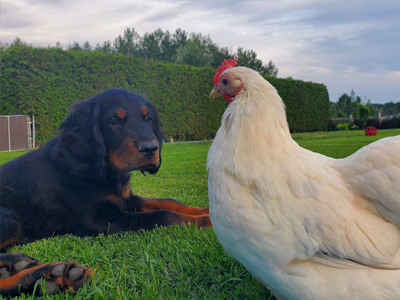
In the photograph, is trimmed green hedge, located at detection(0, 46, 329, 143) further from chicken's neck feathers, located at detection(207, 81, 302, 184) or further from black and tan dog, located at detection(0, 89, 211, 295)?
chicken's neck feathers, located at detection(207, 81, 302, 184)

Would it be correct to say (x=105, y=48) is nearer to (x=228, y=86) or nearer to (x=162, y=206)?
(x=162, y=206)

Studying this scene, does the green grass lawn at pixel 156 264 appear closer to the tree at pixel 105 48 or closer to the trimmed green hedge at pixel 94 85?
the trimmed green hedge at pixel 94 85

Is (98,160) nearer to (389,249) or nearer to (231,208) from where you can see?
(231,208)

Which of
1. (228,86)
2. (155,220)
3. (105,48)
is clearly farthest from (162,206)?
(105,48)

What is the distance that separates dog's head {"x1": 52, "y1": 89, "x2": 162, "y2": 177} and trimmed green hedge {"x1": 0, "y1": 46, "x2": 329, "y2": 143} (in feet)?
2.98

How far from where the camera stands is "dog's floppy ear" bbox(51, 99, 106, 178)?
101 inches

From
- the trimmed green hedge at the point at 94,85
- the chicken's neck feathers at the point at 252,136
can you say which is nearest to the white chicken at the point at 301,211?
the chicken's neck feathers at the point at 252,136

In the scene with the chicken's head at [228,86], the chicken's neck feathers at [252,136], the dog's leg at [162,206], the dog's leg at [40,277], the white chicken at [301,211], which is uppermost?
the chicken's head at [228,86]

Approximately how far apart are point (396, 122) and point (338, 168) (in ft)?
18.7

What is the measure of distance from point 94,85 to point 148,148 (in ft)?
8.50

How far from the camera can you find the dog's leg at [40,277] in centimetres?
179

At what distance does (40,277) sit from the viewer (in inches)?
71.0

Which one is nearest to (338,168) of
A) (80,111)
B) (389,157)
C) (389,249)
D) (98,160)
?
(389,157)

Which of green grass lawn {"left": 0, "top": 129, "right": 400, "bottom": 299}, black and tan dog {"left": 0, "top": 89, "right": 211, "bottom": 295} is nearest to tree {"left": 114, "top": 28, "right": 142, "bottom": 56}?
black and tan dog {"left": 0, "top": 89, "right": 211, "bottom": 295}
